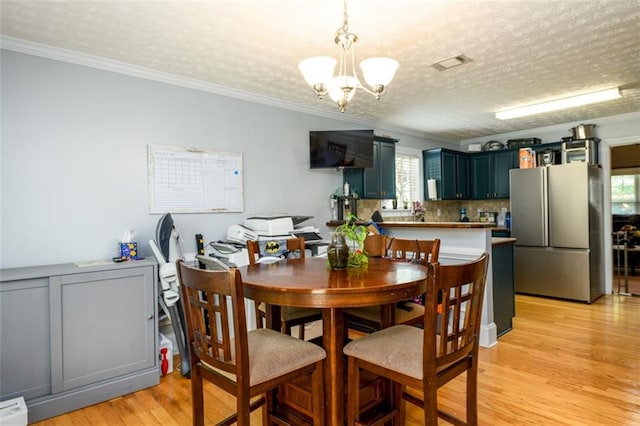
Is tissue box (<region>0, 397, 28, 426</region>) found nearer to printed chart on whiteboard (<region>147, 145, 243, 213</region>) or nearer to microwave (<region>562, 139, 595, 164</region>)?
printed chart on whiteboard (<region>147, 145, 243, 213</region>)

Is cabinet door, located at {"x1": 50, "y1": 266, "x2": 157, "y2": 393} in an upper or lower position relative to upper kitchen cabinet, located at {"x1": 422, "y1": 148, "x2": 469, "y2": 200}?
lower

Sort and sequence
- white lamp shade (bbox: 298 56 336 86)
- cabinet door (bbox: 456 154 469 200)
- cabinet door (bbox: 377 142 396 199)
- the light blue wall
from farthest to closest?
cabinet door (bbox: 456 154 469 200) → cabinet door (bbox: 377 142 396 199) → the light blue wall → white lamp shade (bbox: 298 56 336 86)

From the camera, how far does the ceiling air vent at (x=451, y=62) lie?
9.83 ft

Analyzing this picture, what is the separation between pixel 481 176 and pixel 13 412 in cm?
645

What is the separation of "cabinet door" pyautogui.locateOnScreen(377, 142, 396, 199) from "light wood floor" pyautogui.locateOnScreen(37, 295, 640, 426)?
2236 mm

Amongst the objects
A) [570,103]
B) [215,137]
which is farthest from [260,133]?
[570,103]

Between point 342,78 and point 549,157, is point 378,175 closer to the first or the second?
point 549,157

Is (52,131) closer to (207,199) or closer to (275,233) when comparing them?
(207,199)

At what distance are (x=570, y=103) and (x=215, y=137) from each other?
3876 millimetres

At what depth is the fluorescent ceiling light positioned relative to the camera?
391 cm

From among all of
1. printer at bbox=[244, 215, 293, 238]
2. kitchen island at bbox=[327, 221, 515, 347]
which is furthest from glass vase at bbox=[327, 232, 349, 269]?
kitchen island at bbox=[327, 221, 515, 347]

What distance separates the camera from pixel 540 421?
7.17 ft

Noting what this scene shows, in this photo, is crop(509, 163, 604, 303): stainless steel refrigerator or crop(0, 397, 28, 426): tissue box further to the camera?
crop(509, 163, 604, 303): stainless steel refrigerator

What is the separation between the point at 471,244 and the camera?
3.45m
